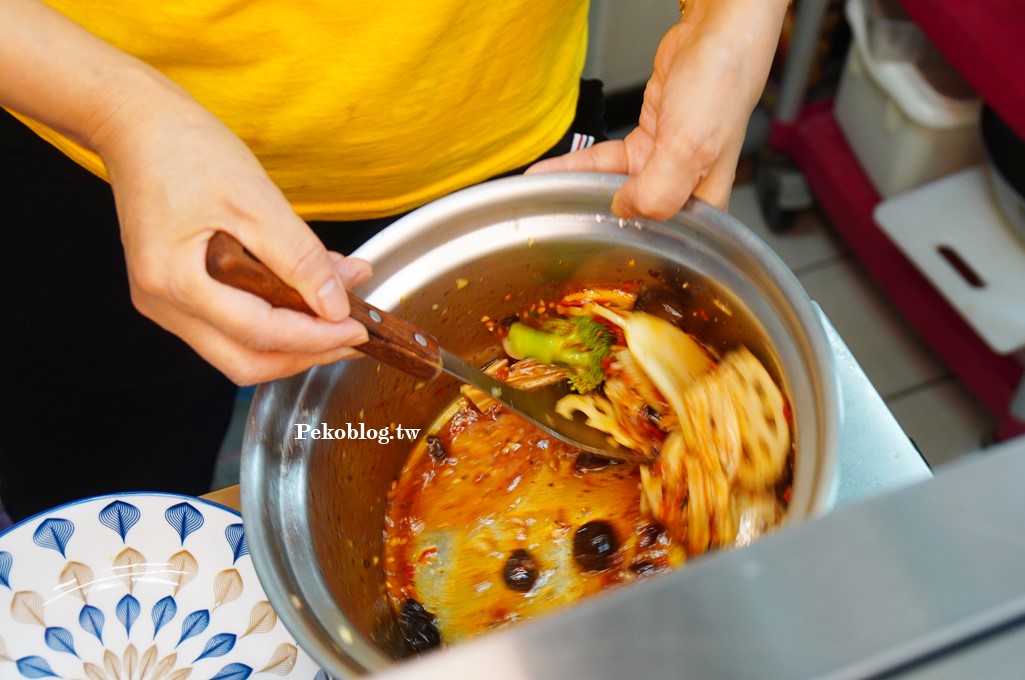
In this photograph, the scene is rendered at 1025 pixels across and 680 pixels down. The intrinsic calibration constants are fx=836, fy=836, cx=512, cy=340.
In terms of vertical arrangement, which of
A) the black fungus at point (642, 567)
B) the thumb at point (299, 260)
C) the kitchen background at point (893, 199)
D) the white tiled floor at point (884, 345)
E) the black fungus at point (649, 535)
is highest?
the thumb at point (299, 260)

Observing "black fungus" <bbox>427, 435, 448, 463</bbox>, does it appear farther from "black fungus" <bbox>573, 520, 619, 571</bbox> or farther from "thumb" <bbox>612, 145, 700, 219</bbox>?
"thumb" <bbox>612, 145, 700, 219</bbox>

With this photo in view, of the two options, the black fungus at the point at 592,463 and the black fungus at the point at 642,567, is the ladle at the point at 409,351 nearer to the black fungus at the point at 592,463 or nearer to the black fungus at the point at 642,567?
the black fungus at the point at 592,463

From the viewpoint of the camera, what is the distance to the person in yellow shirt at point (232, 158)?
636 millimetres

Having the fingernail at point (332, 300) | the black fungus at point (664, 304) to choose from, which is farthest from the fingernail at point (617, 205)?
the fingernail at point (332, 300)

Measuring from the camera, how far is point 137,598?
808 mm

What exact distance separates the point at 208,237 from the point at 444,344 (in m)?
0.37

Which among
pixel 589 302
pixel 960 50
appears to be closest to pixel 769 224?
pixel 960 50

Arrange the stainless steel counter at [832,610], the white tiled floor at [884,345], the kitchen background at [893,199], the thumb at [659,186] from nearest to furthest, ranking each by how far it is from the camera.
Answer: the stainless steel counter at [832,610], the thumb at [659,186], the kitchen background at [893,199], the white tiled floor at [884,345]

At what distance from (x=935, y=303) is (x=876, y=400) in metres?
1.21

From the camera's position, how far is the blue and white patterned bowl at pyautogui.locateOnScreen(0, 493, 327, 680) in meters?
0.78

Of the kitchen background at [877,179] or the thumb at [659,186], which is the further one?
the kitchen background at [877,179]

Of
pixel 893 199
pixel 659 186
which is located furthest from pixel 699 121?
pixel 893 199

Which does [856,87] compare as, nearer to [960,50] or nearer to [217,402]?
[960,50]

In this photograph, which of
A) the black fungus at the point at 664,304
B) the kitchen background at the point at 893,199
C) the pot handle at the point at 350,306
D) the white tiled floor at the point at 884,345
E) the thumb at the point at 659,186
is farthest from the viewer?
the white tiled floor at the point at 884,345
